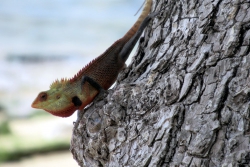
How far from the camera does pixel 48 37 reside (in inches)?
198

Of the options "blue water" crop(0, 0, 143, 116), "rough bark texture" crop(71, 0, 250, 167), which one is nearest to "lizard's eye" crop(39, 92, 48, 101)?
"rough bark texture" crop(71, 0, 250, 167)

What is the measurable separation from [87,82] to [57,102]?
140mm

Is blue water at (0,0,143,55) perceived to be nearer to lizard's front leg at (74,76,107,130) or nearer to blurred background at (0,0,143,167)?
blurred background at (0,0,143,167)

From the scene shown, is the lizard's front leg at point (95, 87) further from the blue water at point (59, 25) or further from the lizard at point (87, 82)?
the blue water at point (59, 25)

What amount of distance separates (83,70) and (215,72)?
67 centimetres

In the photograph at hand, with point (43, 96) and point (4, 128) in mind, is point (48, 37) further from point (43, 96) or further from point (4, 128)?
point (43, 96)

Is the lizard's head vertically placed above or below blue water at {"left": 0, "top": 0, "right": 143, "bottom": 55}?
below

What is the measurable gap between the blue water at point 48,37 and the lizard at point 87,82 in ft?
10.3

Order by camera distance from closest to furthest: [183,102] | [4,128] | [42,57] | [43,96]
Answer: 1. [183,102]
2. [43,96]
3. [4,128]
4. [42,57]

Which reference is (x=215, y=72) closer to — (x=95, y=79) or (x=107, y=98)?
(x=107, y=98)

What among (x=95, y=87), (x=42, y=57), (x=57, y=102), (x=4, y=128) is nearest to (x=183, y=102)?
(x=95, y=87)

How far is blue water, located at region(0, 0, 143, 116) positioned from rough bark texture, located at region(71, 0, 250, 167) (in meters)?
3.53

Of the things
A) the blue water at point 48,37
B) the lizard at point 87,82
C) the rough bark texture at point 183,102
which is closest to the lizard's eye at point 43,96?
the lizard at point 87,82

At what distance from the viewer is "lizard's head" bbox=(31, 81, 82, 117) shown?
1.45 meters
